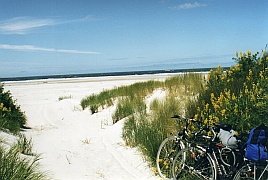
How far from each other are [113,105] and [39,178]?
8.95 metres

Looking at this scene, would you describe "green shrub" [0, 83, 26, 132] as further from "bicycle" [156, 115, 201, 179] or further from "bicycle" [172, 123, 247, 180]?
"bicycle" [172, 123, 247, 180]

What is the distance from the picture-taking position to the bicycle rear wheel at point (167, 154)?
5352 millimetres

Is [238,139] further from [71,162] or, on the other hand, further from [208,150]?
[71,162]

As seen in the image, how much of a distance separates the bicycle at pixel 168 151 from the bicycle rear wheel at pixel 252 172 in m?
1.22

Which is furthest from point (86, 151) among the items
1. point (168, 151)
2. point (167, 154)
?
point (167, 154)

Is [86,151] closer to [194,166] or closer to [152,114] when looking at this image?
[152,114]

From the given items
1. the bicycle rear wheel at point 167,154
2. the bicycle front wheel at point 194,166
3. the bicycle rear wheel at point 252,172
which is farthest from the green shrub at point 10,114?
the bicycle rear wheel at point 252,172

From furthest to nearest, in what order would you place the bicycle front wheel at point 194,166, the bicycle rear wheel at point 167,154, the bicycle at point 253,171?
the bicycle rear wheel at point 167,154
the bicycle front wheel at point 194,166
the bicycle at point 253,171

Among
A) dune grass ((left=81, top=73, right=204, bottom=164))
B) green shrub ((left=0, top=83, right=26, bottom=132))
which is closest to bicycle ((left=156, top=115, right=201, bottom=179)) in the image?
dune grass ((left=81, top=73, right=204, bottom=164))

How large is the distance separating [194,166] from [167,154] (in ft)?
2.66

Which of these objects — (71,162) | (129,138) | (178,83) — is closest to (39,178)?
(71,162)

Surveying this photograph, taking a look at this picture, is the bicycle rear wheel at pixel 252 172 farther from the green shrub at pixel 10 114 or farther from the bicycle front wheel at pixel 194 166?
the green shrub at pixel 10 114

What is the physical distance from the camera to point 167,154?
18.1 feet

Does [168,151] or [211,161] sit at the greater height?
[211,161]
